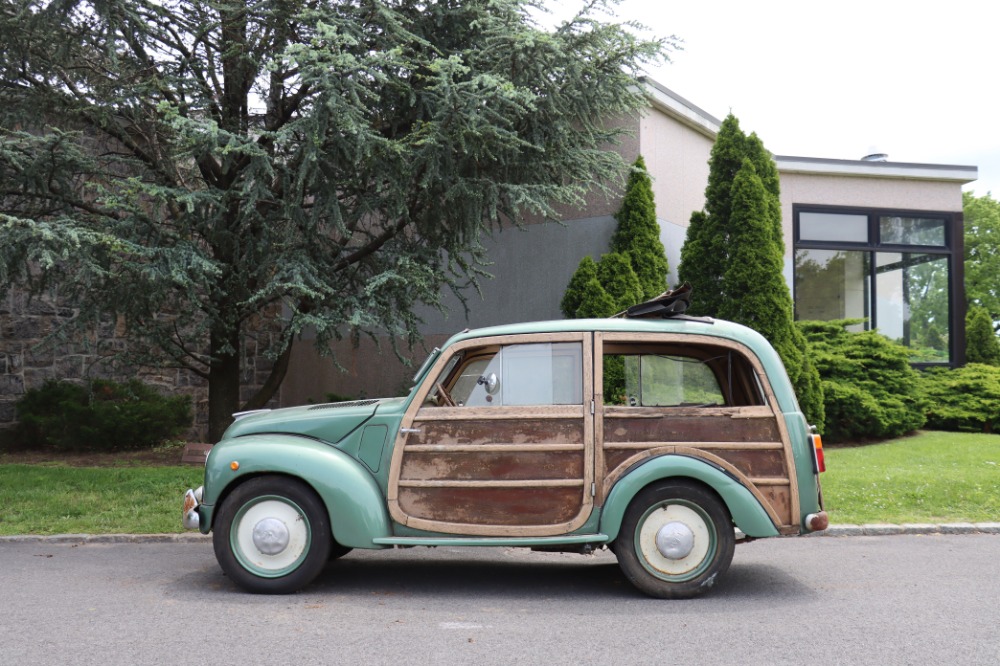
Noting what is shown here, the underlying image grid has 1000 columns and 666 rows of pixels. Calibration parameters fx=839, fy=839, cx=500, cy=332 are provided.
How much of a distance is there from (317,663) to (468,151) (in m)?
6.21

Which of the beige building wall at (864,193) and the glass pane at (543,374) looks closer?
the glass pane at (543,374)

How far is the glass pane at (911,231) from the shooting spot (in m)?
17.2

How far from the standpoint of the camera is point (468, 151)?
916 cm

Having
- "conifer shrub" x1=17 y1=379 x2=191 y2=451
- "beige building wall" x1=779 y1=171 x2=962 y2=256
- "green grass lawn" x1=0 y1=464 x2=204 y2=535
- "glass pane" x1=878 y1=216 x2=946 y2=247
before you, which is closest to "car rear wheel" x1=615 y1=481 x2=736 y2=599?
"green grass lawn" x1=0 y1=464 x2=204 y2=535

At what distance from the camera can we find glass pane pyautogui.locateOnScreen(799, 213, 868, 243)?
16688 millimetres

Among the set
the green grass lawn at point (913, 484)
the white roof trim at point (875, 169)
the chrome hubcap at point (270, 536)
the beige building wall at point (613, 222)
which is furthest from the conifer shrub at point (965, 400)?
the chrome hubcap at point (270, 536)

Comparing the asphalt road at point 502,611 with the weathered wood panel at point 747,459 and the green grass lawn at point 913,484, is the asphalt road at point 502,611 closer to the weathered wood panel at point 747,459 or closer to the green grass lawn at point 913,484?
the weathered wood panel at point 747,459

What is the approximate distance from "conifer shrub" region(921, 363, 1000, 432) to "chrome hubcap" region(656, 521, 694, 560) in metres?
11.3

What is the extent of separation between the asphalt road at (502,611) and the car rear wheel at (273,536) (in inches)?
6.6

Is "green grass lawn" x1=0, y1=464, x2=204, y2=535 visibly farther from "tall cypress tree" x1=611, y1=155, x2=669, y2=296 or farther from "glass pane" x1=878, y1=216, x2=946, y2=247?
"glass pane" x1=878, y1=216, x2=946, y2=247

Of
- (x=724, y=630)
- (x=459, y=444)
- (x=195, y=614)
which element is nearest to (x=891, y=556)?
(x=724, y=630)

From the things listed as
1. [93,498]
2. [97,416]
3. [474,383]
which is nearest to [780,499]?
[474,383]

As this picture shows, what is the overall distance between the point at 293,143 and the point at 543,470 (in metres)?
5.89

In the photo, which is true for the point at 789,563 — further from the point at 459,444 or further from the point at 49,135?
the point at 49,135
